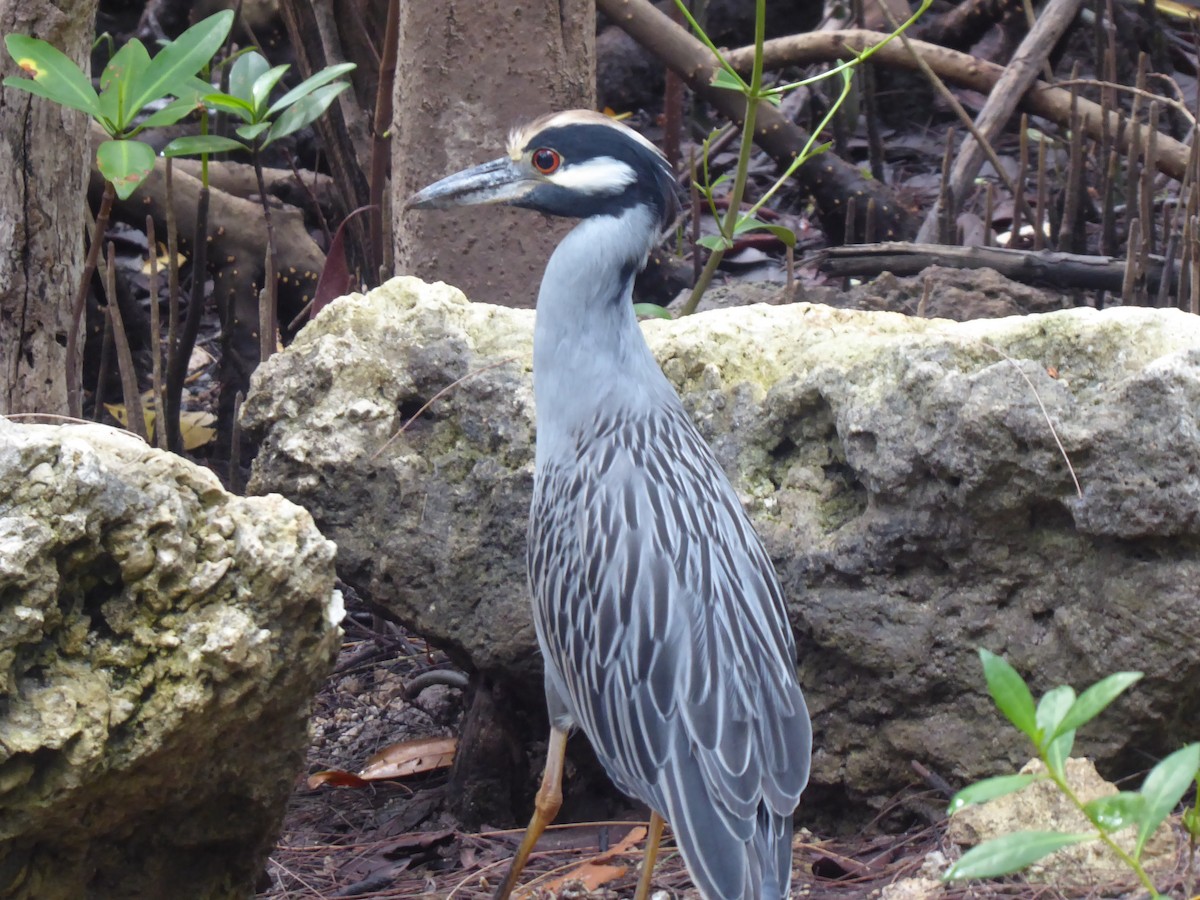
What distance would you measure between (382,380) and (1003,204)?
4.42m

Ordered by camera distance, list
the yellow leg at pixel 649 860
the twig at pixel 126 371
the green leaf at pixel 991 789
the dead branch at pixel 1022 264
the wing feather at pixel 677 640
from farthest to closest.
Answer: the dead branch at pixel 1022 264
the twig at pixel 126 371
the yellow leg at pixel 649 860
the wing feather at pixel 677 640
the green leaf at pixel 991 789

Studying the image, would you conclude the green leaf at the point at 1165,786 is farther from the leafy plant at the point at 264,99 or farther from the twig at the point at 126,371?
the twig at the point at 126,371

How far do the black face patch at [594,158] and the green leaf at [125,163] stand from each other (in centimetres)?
88

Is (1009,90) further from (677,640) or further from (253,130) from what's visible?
(677,640)

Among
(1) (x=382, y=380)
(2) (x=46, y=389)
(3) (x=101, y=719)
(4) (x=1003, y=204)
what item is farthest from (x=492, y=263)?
(4) (x=1003, y=204)

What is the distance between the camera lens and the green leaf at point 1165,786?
5.14 feet

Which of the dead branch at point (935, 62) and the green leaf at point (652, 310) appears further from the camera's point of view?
the dead branch at point (935, 62)

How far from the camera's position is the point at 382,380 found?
3377mm

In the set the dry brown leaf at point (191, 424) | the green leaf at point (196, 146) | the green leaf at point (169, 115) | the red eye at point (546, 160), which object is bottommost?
the dry brown leaf at point (191, 424)

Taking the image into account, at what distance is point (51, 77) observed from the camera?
3.16 meters

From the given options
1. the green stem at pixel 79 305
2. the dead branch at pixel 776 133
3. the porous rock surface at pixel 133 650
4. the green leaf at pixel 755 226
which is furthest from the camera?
the dead branch at pixel 776 133

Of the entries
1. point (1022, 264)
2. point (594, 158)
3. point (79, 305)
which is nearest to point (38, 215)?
point (79, 305)

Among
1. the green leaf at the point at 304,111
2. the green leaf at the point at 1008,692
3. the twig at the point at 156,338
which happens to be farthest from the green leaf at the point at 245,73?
the green leaf at the point at 1008,692

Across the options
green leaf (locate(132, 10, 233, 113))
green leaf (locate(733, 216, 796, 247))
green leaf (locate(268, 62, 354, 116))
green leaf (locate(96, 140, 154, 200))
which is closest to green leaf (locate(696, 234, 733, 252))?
green leaf (locate(733, 216, 796, 247))
